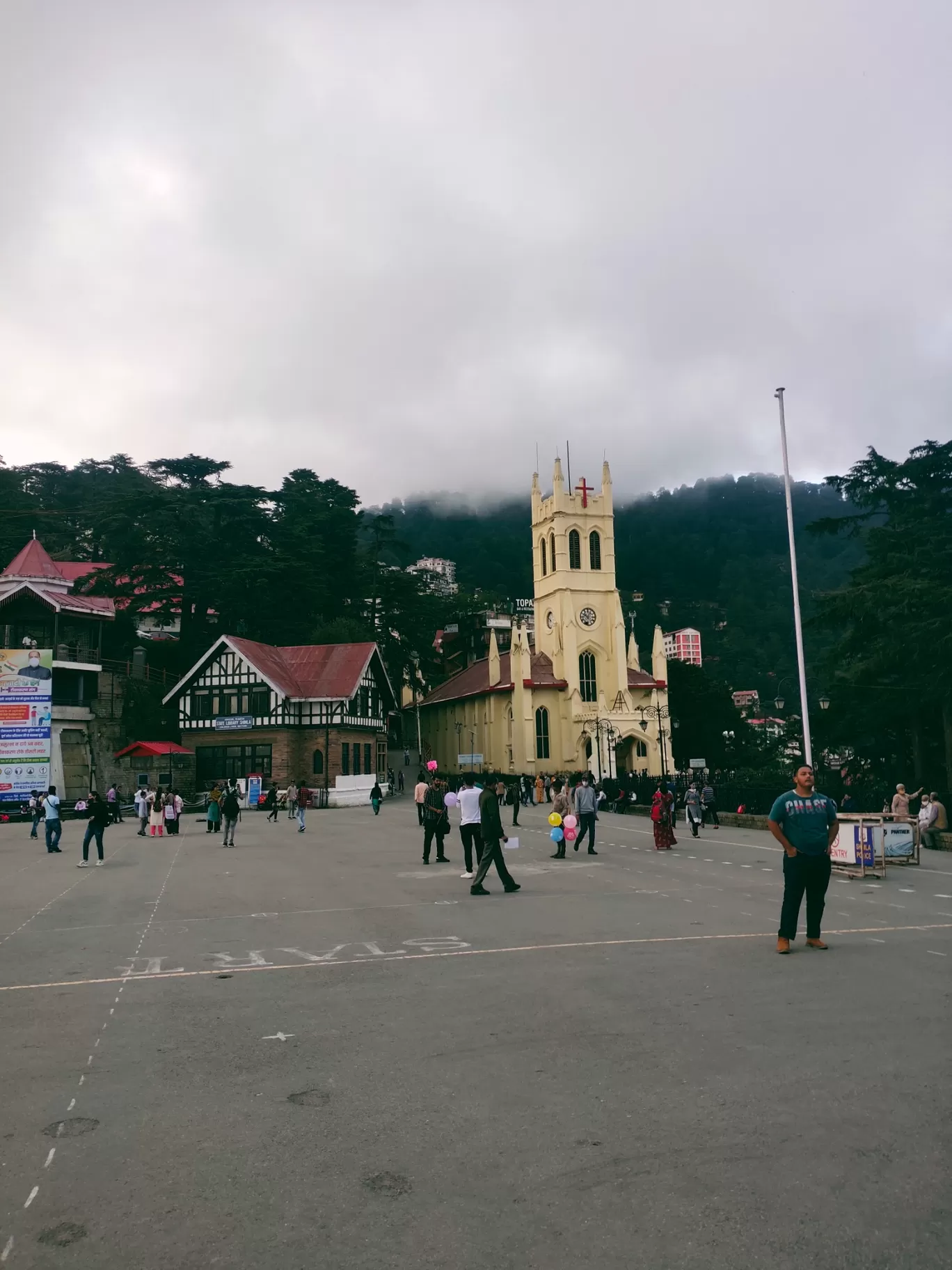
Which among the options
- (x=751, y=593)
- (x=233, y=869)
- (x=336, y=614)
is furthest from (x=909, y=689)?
(x=751, y=593)

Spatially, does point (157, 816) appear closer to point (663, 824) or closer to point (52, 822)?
point (52, 822)

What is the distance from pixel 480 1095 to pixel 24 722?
137 feet

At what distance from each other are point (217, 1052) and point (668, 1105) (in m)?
2.97

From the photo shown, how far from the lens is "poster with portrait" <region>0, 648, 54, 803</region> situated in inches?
1649

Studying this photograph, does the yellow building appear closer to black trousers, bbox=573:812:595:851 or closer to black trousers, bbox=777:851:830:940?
black trousers, bbox=573:812:595:851

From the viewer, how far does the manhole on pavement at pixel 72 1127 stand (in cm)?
495

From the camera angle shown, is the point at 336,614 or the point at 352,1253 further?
the point at 336,614

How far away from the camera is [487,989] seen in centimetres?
798

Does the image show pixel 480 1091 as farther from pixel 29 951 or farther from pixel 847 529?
pixel 847 529

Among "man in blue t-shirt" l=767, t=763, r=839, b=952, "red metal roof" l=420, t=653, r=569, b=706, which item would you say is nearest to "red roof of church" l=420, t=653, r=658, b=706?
"red metal roof" l=420, t=653, r=569, b=706

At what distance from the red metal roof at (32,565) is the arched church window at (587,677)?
1549 inches

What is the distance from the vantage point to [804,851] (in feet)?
29.8

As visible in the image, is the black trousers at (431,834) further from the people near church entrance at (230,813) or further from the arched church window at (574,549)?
the arched church window at (574,549)

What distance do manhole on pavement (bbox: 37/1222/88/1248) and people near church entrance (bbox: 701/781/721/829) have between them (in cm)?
2846
